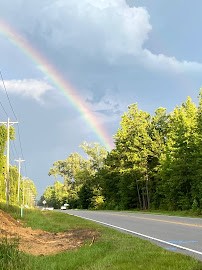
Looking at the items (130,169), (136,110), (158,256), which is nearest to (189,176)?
(130,169)

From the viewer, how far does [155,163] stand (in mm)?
66438

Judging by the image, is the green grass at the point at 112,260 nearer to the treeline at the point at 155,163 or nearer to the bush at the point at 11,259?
the bush at the point at 11,259

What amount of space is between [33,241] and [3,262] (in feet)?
21.0

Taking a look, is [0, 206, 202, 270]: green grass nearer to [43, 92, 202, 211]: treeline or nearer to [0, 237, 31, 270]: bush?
[0, 237, 31, 270]: bush

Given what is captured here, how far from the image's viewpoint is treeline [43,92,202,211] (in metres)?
46.2

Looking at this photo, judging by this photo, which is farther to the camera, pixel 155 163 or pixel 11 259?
pixel 155 163

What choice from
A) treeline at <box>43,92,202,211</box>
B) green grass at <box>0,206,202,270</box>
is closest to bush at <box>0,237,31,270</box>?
green grass at <box>0,206,202,270</box>

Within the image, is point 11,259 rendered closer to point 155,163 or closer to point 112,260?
point 112,260

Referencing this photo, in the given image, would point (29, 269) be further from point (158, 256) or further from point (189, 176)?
point (189, 176)

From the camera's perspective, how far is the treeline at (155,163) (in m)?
46.2

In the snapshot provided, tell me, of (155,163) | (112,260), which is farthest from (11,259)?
(155,163)

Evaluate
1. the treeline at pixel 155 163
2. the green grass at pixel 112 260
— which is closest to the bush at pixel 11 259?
the green grass at pixel 112 260

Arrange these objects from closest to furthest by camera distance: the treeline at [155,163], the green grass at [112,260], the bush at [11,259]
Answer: the green grass at [112,260] → the bush at [11,259] → the treeline at [155,163]

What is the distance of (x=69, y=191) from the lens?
134875 mm
